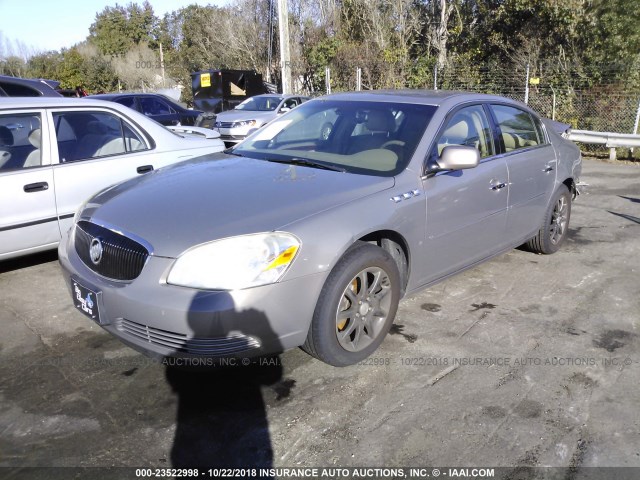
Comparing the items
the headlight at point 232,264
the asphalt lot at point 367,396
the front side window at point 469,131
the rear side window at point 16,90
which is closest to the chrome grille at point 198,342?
the headlight at point 232,264

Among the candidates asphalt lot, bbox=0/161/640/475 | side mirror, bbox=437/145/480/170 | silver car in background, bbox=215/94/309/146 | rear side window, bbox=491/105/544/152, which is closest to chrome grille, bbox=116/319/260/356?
asphalt lot, bbox=0/161/640/475

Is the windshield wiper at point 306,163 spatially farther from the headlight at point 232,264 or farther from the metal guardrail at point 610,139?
the metal guardrail at point 610,139

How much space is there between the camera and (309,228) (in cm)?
295

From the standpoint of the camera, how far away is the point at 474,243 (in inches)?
165

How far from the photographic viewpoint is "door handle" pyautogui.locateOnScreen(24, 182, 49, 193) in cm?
446

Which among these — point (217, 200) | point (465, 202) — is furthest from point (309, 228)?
point (465, 202)

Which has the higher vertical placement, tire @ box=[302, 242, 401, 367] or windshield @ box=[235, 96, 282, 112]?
windshield @ box=[235, 96, 282, 112]

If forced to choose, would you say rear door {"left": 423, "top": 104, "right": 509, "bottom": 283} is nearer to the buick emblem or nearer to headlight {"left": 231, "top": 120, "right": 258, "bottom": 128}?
the buick emblem

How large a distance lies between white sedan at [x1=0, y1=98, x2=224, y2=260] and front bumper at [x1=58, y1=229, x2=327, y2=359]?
1.92 metres

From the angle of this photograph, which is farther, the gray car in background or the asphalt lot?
the gray car in background

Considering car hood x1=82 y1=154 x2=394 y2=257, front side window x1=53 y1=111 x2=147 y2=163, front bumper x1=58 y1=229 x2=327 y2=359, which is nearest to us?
front bumper x1=58 y1=229 x2=327 y2=359

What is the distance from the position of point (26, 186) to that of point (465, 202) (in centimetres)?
348

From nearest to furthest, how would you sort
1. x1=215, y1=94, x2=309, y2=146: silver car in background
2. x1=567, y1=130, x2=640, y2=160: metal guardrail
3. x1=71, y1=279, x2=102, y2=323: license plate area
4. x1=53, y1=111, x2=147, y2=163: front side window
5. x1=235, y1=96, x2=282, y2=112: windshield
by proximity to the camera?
x1=71, y1=279, x2=102, y2=323: license plate area → x1=53, y1=111, x2=147, y2=163: front side window → x1=567, y1=130, x2=640, y2=160: metal guardrail → x1=215, y1=94, x2=309, y2=146: silver car in background → x1=235, y1=96, x2=282, y2=112: windshield

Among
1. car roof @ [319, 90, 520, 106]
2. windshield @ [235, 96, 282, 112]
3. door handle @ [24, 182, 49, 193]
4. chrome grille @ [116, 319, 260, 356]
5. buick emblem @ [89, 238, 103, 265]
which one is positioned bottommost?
chrome grille @ [116, 319, 260, 356]
